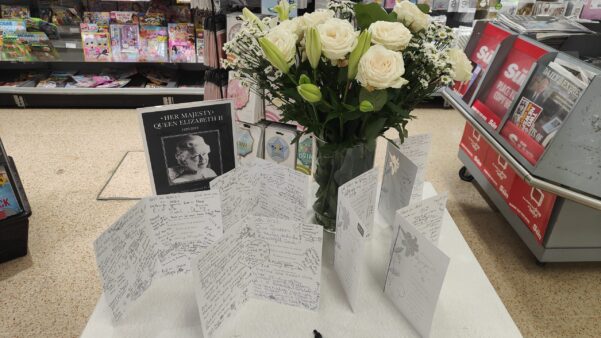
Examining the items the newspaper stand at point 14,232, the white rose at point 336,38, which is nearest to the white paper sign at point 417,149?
the white rose at point 336,38

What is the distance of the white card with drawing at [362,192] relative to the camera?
37.5 inches

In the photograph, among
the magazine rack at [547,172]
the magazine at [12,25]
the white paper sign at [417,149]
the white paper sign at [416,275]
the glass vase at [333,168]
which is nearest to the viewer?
the white paper sign at [416,275]

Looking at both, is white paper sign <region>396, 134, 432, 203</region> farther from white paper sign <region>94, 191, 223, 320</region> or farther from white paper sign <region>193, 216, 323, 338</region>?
white paper sign <region>94, 191, 223, 320</region>

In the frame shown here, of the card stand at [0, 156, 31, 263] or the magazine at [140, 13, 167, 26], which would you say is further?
the magazine at [140, 13, 167, 26]

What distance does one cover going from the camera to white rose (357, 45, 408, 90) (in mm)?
829

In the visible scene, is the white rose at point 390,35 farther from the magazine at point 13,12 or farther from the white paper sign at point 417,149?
the magazine at point 13,12

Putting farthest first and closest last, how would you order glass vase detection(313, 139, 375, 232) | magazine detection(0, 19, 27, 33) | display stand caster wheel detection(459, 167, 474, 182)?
magazine detection(0, 19, 27, 33)
display stand caster wheel detection(459, 167, 474, 182)
glass vase detection(313, 139, 375, 232)

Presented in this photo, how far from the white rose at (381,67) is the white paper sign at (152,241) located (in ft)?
1.43

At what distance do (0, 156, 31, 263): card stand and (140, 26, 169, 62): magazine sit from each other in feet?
6.10

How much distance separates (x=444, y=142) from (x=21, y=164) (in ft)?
10.4

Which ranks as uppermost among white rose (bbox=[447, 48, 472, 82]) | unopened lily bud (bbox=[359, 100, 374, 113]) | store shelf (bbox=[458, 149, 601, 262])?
white rose (bbox=[447, 48, 472, 82])

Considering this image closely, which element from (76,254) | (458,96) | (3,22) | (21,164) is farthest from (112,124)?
(458,96)

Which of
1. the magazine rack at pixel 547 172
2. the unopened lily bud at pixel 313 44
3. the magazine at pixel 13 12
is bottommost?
the magazine rack at pixel 547 172

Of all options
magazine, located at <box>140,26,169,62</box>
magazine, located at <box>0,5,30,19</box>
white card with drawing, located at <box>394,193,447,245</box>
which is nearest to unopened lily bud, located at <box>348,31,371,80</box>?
white card with drawing, located at <box>394,193,447,245</box>
